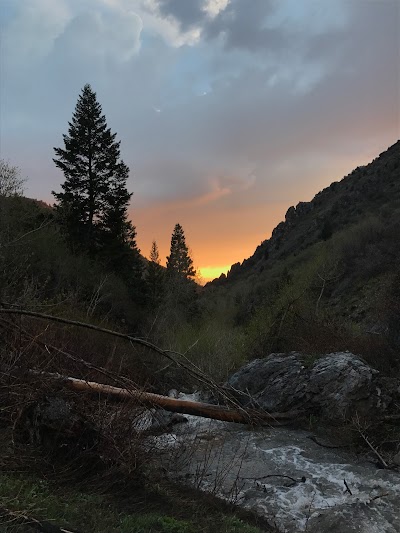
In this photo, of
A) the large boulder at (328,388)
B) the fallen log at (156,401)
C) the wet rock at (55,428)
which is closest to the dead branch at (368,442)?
the large boulder at (328,388)

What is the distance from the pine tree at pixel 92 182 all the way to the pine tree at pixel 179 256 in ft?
74.2

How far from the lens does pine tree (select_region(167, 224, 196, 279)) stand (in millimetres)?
51594

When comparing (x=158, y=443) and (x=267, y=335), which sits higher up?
(x=267, y=335)

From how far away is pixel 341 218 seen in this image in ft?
182

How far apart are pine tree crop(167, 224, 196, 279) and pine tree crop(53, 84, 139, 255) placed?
22.6 m

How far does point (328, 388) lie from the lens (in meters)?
9.66

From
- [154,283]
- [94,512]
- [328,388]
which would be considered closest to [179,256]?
[154,283]

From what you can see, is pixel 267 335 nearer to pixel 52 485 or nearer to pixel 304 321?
pixel 304 321

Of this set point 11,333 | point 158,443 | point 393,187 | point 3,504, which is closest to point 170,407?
point 158,443

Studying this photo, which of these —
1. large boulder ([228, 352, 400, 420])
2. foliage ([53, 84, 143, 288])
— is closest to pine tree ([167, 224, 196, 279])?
foliage ([53, 84, 143, 288])

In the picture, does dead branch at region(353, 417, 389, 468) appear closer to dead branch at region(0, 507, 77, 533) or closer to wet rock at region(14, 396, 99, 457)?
wet rock at region(14, 396, 99, 457)

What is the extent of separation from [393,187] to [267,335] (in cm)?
4320

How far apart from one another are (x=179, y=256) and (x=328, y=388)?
43.7 m

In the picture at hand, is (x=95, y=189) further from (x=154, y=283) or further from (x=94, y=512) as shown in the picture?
(x=94, y=512)
